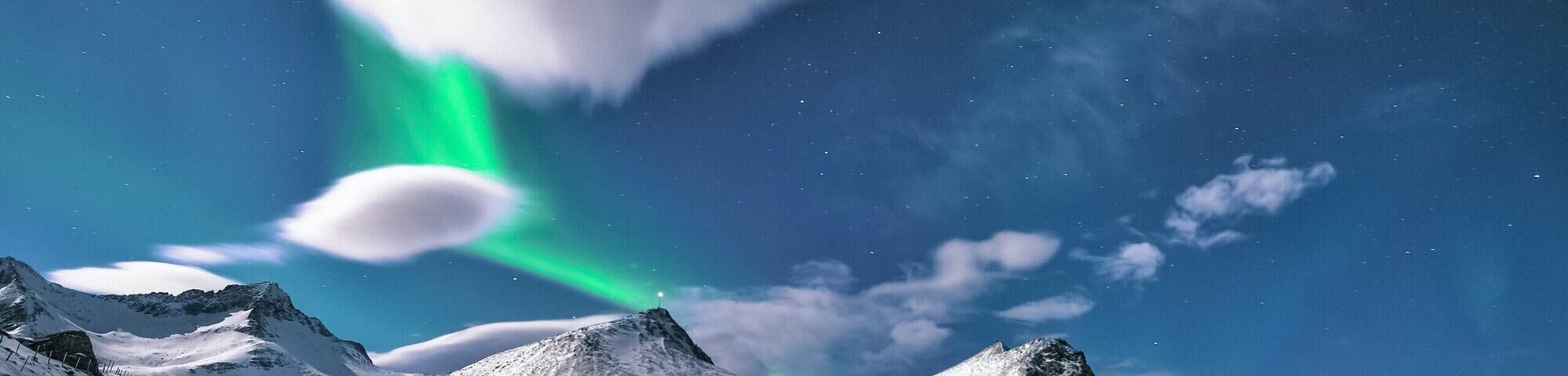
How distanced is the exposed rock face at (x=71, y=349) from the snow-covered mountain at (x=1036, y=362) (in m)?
77.4

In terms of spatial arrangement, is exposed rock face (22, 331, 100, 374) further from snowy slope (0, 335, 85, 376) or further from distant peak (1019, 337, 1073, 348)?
distant peak (1019, 337, 1073, 348)

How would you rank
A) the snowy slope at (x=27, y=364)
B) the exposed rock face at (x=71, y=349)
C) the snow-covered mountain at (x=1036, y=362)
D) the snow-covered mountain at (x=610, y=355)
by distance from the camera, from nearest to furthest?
the snowy slope at (x=27, y=364)
the exposed rock face at (x=71, y=349)
the snow-covered mountain at (x=1036, y=362)
the snow-covered mountain at (x=610, y=355)

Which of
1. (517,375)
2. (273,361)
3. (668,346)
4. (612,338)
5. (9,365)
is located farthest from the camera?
(273,361)

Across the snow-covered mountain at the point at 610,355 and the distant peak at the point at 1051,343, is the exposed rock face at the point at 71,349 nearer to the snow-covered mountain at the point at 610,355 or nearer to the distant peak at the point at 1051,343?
the snow-covered mountain at the point at 610,355

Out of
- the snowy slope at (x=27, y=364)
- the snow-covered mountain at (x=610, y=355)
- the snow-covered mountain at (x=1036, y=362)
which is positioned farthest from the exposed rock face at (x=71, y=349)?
the snow-covered mountain at (x=1036, y=362)

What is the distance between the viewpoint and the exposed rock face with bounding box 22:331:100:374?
1875 inches

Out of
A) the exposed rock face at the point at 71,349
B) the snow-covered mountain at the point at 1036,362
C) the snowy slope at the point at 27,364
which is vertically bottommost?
Answer: the snowy slope at the point at 27,364

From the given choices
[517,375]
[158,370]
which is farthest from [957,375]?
[158,370]

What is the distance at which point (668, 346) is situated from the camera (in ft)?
359

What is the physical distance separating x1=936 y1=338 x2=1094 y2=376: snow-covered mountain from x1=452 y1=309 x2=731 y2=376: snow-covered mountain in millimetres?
37998

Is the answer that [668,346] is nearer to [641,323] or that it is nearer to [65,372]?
[641,323]

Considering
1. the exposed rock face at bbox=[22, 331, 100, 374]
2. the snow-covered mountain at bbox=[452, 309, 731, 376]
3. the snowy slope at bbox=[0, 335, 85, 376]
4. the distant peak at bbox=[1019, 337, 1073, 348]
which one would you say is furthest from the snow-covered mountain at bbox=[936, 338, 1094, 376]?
the exposed rock face at bbox=[22, 331, 100, 374]

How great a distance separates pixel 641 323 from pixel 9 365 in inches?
3457

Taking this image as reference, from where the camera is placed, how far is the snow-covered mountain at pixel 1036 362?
77.4 meters
